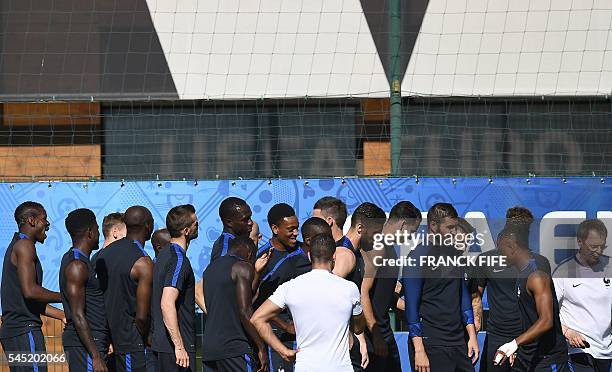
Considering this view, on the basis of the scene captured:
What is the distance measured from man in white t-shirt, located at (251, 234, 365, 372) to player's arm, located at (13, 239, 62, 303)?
2372 millimetres

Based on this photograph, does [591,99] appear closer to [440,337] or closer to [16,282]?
[440,337]

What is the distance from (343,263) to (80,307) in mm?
1857

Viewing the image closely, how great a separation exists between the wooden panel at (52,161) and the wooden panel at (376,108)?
2966 mm

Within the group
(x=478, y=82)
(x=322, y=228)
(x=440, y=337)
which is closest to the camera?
(x=322, y=228)

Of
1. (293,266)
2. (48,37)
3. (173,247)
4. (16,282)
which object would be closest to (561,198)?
(293,266)

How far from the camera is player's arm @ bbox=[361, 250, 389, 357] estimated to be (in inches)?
316

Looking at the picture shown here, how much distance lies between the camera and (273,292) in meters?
8.04

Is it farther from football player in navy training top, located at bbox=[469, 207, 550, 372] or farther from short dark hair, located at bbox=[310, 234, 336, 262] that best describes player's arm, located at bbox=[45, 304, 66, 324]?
football player in navy training top, located at bbox=[469, 207, 550, 372]

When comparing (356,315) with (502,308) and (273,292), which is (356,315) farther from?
(502,308)

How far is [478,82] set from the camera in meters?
11.6

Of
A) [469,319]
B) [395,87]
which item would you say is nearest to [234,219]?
[469,319]

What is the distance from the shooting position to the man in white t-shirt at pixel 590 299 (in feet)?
27.3

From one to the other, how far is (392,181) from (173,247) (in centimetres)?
304

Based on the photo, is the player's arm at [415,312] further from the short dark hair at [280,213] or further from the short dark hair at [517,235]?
the short dark hair at [280,213]
